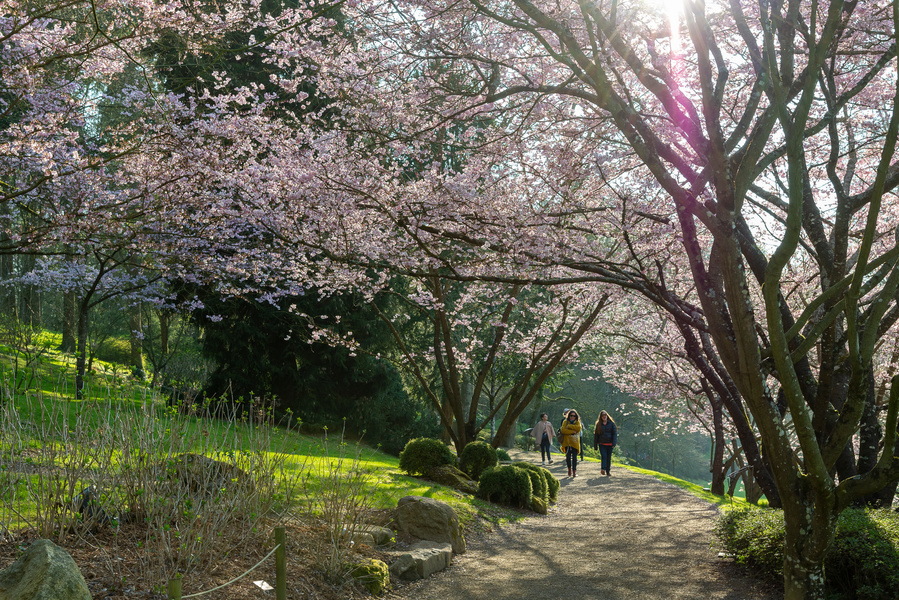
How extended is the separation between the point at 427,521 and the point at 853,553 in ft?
12.2

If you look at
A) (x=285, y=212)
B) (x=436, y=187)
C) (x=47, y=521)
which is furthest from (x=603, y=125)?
(x=47, y=521)

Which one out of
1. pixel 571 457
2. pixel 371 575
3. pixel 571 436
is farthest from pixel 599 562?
pixel 571 457

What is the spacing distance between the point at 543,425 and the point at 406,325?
5.09 metres

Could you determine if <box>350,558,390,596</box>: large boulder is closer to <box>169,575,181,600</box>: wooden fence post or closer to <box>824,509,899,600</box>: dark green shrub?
<box>169,575,181,600</box>: wooden fence post

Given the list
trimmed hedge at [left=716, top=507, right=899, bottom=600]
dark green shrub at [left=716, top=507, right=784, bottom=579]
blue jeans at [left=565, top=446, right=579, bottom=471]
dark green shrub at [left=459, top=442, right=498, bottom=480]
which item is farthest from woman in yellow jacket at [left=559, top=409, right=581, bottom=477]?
trimmed hedge at [left=716, top=507, right=899, bottom=600]

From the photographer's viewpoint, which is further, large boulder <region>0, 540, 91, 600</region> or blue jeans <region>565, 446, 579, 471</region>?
blue jeans <region>565, 446, 579, 471</region>

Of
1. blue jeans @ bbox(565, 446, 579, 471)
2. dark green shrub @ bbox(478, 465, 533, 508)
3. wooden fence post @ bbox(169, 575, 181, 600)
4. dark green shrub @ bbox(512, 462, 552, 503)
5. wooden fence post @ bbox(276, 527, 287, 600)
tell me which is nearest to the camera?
wooden fence post @ bbox(169, 575, 181, 600)

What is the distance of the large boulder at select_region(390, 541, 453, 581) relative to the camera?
5.55 meters

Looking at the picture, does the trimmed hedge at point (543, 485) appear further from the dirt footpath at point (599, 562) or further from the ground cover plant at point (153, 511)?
the ground cover plant at point (153, 511)

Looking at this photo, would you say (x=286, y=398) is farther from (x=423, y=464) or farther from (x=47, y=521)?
(x=47, y=521)

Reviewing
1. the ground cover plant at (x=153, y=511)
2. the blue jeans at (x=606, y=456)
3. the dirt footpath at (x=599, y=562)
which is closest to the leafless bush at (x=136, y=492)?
the ground cover plant at (x=153, y=511)

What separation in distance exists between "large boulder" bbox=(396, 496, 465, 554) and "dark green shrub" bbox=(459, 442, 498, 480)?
14.5 ft

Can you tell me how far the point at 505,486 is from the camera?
9.69 m

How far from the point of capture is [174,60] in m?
14.6
